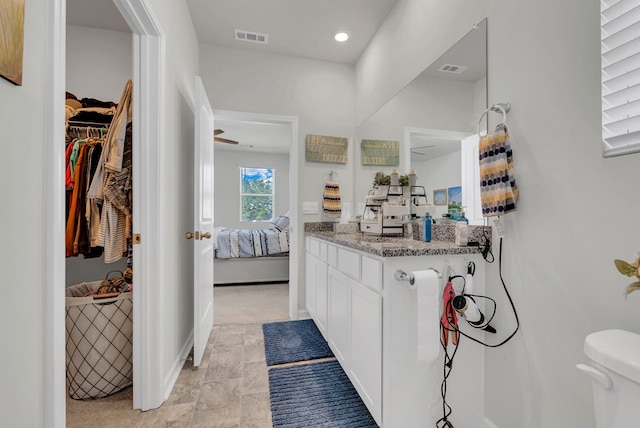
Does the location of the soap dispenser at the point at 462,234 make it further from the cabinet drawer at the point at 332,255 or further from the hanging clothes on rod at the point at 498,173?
the cabinet drawer at the point at 332,255

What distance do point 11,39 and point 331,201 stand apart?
259 cm

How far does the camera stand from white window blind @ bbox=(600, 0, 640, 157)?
877 millimetres

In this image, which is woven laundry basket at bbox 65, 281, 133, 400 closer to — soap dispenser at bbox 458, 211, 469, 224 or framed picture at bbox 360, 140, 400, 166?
soap dispenser at bbox 458, 211, 469, 224

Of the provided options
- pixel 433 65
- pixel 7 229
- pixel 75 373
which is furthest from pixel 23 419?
pixel 433 65

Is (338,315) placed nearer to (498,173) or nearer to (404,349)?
(404,349)

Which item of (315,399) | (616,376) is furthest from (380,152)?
(616,376)

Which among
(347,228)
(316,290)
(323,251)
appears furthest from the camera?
(347,228)

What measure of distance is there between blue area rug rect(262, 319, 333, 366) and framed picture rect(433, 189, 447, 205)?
1.41 m

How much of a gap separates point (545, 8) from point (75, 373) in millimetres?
3036

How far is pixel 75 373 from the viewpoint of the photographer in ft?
5.71

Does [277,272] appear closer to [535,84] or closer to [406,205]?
[406,205]

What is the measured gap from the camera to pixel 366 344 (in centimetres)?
155

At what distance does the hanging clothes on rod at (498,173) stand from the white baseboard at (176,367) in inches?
82.1

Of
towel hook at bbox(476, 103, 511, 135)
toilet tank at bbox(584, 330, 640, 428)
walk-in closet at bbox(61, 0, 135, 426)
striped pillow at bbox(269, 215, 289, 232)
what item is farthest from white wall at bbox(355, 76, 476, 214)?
striped pillow at bbox(269, 215, 289, 232)
